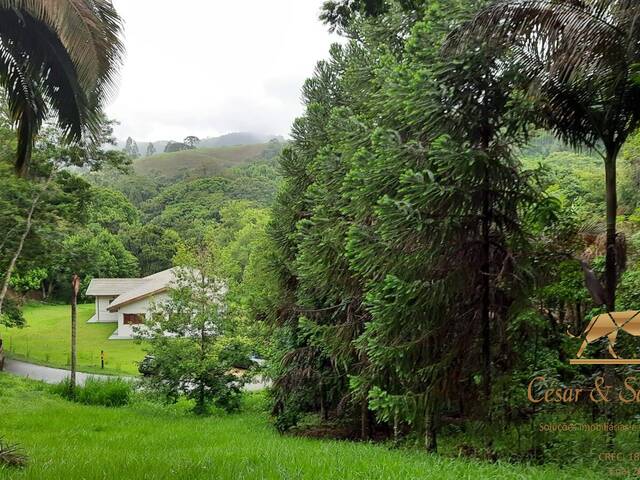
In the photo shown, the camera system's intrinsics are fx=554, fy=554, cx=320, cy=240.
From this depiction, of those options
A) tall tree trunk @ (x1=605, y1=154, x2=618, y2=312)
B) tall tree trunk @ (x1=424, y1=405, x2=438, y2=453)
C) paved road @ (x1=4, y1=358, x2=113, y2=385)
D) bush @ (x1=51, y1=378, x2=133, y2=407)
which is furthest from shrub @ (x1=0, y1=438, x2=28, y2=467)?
paved road @ (x1=4, y1=358, x2=113, y2=385)

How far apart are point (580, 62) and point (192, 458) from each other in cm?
596

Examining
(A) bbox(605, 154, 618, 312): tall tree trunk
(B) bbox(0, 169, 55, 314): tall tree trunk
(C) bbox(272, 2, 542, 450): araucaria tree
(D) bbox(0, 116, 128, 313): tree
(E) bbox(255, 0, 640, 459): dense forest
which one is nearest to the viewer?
(A) bbox(605, 154, 618, 312): tall tree trunk

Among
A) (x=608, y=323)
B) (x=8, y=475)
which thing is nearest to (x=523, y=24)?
(x=608, y=323)

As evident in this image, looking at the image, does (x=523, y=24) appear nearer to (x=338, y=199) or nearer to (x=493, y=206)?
(x=493, y=206)

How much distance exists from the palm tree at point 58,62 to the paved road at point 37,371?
59.4 ft

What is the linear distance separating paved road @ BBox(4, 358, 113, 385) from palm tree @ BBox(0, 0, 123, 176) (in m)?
18.1

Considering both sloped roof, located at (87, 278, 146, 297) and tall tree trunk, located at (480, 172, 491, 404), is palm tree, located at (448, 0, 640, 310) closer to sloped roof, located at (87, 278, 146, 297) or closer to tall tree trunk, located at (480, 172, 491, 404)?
tall tree trunk, located at (480, 172, 491, 404)

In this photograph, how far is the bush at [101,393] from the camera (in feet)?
51.7

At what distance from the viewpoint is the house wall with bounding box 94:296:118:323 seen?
4503 cm

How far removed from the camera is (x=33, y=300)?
47.5 metres

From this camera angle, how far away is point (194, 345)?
14750 mm

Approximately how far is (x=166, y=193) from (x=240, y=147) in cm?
10948

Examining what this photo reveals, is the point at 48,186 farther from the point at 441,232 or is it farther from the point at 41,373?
the point at 441,232

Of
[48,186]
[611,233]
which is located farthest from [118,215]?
[611,233]
